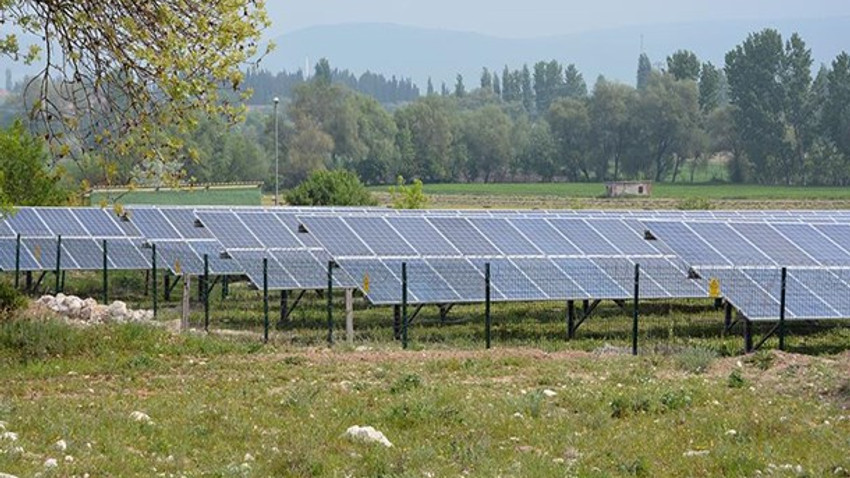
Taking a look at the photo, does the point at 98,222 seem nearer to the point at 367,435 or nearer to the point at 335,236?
the point at 335,236

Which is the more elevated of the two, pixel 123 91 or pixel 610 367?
pixel 123 91

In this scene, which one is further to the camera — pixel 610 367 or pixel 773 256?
pixel 773 256

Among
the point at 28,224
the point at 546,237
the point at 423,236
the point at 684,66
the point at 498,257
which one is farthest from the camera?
the point at 684,66

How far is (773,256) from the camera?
27766 mm

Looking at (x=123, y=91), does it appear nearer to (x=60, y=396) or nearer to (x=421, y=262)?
(x=60, y=396)

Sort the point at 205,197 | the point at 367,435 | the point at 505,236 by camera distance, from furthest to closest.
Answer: the point at 205,197
the point at 505,236
the point at 367,435

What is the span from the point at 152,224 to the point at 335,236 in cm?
737

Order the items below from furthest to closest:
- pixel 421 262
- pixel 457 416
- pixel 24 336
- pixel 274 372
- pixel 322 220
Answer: pixel 322 220 < pixel 421 262 < pixel 24 336 < pixel 274 372 < pixel 457 416

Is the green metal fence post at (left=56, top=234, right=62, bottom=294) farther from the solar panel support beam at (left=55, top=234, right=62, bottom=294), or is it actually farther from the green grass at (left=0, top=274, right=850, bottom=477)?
the green grass at (left=0, top=274, right=850, bottom=477)

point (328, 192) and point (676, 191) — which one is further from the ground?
point (328, 192)

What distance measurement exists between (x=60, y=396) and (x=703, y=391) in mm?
A: 7212

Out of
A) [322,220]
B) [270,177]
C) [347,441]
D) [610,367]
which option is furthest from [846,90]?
[347,441]

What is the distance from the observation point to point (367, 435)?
509 inches

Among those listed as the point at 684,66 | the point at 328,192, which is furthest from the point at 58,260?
the point at 684,66
